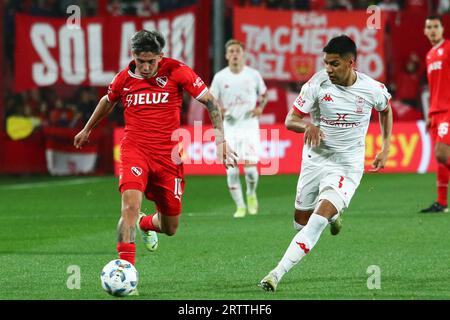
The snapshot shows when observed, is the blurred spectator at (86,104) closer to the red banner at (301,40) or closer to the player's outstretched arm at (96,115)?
the red banner at (301,40)

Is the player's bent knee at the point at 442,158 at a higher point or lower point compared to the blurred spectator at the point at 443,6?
lower

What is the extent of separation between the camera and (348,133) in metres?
8.59

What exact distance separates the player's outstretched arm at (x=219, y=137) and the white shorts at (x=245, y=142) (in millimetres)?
5794

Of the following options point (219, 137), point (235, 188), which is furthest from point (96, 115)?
point (235, 188)

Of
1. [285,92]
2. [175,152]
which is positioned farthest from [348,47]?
[285,92]

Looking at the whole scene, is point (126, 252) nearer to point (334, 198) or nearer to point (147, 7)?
point (334, 198)

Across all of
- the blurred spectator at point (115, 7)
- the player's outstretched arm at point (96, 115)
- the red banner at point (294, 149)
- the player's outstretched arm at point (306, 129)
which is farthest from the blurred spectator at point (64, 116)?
the player's outstretched arm at point (306, 129)

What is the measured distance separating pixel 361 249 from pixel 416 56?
14.1 metres

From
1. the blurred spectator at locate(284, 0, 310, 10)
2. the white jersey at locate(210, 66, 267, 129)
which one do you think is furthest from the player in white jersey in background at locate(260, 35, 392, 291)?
the blurred spectator at locate(284, 0, 310, 10)

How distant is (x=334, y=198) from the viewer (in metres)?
8.15

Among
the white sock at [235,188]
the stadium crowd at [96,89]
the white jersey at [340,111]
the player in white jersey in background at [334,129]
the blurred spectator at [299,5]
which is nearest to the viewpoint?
the player in white jersey in background at [334,129]

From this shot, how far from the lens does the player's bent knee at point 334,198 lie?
8115mm

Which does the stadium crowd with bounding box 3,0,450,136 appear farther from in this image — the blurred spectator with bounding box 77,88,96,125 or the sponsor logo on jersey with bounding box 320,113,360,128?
the sponsor logo on jersey with bounding box 320,113,360,128
